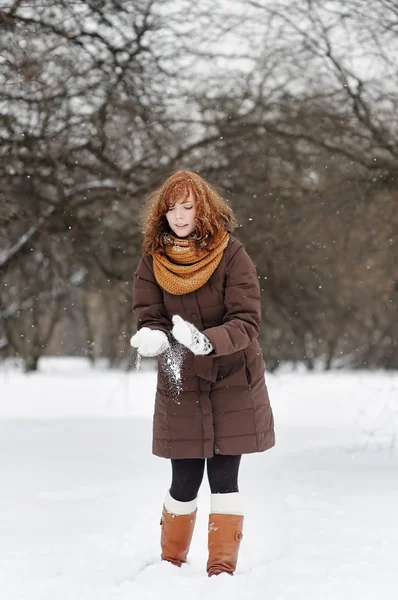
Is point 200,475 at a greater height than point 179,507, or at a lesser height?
greater

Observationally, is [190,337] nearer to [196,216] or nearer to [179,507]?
[196,216]

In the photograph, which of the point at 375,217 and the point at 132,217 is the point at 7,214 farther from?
the point at 375,217

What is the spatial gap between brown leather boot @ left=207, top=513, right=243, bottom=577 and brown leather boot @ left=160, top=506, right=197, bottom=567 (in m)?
0.13

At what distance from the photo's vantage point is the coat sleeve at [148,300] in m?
2.90

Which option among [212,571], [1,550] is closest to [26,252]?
[1,550]

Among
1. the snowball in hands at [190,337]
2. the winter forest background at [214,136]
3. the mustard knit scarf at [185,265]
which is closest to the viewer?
the snowball in hands at [190,337]

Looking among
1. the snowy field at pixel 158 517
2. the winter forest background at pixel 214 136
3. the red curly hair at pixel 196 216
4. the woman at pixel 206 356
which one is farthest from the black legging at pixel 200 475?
the winter forest background at pixel 214 136

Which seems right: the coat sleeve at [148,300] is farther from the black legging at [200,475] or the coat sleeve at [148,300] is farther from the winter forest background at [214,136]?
the winter forest background at [214,136]

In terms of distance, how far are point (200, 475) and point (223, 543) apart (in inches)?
10.2

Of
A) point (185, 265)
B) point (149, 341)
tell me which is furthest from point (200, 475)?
point (185, 265)

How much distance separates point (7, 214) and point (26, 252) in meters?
1.32

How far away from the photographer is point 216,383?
2.88 meters

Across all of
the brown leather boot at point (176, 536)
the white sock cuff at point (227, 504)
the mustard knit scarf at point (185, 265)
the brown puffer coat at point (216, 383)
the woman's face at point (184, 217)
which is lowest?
the brown leather boot at point (176, 536)

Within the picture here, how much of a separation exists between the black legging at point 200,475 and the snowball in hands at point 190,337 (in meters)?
0.49
